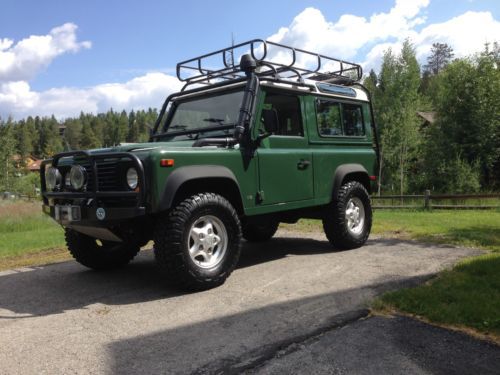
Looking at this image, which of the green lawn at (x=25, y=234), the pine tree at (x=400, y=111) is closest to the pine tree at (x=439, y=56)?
the pine tree at (x=400, y=111)

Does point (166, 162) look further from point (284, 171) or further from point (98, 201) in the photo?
point (284, 171)

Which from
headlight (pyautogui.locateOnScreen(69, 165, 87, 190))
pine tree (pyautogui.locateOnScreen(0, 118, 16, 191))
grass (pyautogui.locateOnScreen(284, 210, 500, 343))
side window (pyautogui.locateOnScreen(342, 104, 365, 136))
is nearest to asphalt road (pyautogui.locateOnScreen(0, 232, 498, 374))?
grass (pyautogui.locateOnScreen(284, 210, 500, 343))

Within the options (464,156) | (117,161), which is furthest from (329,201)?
(464,156)

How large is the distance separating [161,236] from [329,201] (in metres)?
2.86

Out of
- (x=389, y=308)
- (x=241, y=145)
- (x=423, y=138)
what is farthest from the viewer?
(x=423, y=138)

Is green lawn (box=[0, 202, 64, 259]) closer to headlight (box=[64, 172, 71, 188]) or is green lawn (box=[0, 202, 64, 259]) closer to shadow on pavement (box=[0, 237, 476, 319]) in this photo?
shadow on pavement (box=[0, 237, 476, 319])

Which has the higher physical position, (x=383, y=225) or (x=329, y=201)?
(x=329, y=201)

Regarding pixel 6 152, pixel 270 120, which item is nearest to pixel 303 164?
pixel 270 120

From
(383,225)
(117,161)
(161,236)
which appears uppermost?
(117,161)

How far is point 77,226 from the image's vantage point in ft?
15.4

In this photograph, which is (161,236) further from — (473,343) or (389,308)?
(473,343)

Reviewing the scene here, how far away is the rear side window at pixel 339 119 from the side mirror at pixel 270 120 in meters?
1.16

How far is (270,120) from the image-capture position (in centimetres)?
535

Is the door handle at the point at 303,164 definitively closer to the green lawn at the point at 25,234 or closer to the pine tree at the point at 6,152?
the green lawn at the point at 25,234
